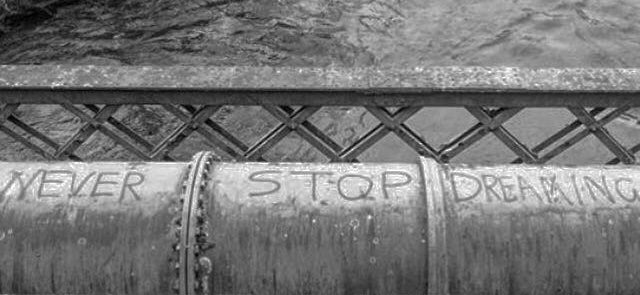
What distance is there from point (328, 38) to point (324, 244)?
270 inches

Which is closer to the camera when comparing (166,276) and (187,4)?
(166,276)

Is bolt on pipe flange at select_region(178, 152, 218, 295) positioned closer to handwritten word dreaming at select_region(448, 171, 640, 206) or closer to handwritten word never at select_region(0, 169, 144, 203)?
handwritten word never at select_region(0, 169, 144, 203)

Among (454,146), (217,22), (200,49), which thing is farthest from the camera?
(217,22)

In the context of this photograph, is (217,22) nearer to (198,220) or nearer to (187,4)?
(187,4)

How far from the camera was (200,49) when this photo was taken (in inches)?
378

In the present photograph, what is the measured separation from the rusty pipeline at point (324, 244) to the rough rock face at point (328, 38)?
4808 millimetres

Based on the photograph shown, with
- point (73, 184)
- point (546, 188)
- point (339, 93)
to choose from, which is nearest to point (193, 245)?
point (73, 184)

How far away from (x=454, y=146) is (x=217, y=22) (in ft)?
20.0

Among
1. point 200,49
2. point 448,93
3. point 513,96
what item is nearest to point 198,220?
point 448,93

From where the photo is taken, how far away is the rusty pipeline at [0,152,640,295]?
3242 mm

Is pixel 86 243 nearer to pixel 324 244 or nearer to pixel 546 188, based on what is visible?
pixel 324 244

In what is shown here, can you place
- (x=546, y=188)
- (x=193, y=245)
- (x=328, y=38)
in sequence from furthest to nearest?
(x=328, y=38)
(x=546, y=188)
(x=193, y=245)

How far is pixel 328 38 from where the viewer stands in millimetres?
9859

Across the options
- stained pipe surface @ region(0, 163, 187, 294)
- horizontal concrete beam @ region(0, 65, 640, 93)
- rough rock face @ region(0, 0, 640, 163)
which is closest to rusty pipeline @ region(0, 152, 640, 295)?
stained pipe surface @ region(0, 163, 187, 294)
